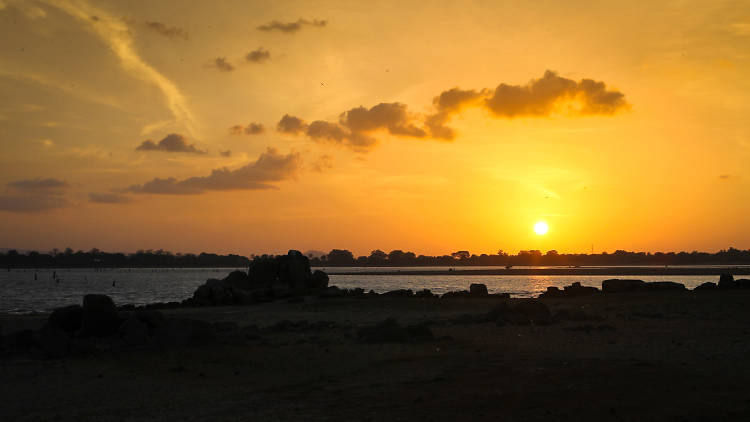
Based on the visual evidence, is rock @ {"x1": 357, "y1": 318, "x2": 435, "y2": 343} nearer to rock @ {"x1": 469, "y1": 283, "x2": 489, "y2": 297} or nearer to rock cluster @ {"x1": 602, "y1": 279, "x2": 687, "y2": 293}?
rock cluster @ {"x1": 602, "y1": 279, "x2": 687, "y2": 293}

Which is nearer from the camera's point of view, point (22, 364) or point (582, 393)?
point (582, 393)

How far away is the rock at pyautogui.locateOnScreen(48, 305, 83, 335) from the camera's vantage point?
77.4 feet

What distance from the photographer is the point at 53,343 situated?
765 inches

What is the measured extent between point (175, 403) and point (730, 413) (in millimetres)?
10063


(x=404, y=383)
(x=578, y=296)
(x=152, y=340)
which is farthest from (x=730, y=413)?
(x=578, y=296)

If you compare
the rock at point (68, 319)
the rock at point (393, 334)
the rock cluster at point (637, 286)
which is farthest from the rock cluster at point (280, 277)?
the rock at point (393, 334)

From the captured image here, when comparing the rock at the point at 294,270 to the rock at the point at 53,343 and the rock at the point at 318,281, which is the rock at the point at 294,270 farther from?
the rock at the point at 53,343

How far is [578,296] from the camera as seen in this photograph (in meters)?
44.2

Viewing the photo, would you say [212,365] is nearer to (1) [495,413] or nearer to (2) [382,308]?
(1) [495,413]

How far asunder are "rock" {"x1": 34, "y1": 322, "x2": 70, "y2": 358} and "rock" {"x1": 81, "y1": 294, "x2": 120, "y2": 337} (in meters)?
2.34

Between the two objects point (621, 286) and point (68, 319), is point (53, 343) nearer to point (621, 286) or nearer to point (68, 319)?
point (68, 319)

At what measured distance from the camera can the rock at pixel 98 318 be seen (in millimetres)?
22484

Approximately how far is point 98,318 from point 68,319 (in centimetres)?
209

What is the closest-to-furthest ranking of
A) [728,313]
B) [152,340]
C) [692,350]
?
[692,350] < [152,340] < [728,313]
